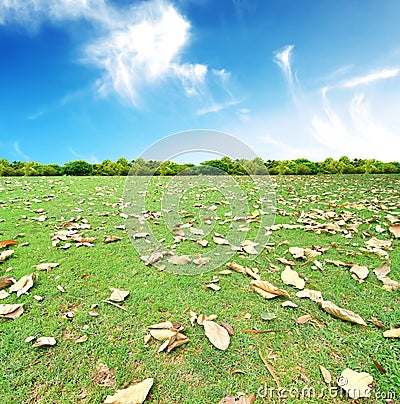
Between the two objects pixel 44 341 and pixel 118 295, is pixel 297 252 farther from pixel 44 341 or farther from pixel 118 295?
pixel 44 341

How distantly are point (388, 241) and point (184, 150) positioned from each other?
194 centimetres

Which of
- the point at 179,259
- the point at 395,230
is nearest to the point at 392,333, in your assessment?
the point at 179,259

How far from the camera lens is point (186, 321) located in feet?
4.69

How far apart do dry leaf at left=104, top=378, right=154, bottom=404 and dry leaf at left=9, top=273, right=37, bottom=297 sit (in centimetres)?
94

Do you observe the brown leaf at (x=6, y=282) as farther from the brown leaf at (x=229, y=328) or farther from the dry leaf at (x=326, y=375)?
the dry leaf at (x=326, y=375)

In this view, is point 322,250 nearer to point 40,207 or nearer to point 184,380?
point 184,380

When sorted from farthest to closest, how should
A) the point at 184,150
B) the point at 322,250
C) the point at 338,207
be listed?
the point at 338,207 < the point at 322,250 < the point at 184,150

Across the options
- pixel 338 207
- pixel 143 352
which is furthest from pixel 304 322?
pixel 338 207

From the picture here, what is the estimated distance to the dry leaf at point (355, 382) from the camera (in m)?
1.08

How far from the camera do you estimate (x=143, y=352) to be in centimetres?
124

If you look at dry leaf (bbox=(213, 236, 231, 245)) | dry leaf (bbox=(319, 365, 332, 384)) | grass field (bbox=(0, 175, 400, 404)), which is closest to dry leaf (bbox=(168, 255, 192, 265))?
grass field (bbox=(0, 175, 400, 404))

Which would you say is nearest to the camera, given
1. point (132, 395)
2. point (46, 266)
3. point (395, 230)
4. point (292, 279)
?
point (132, 395)

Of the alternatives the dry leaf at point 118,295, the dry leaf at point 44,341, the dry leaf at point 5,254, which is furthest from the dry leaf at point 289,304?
the dry leaf at point 5,254

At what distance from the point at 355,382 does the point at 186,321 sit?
0.74 meters
